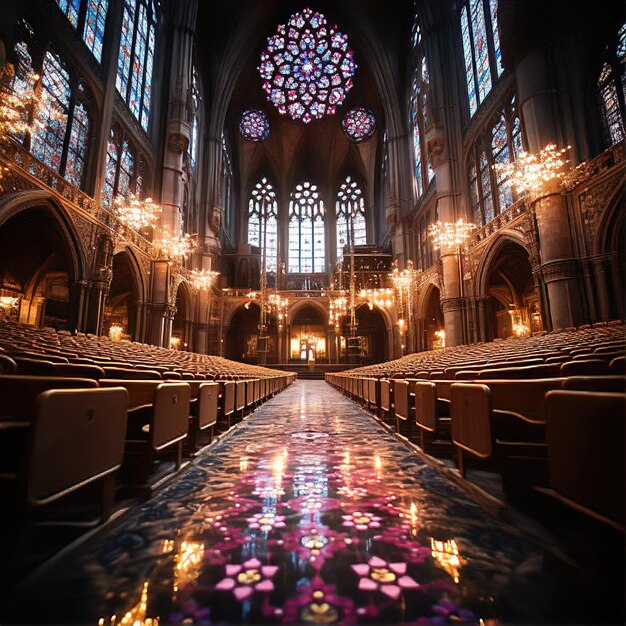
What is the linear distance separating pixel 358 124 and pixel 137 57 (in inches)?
838

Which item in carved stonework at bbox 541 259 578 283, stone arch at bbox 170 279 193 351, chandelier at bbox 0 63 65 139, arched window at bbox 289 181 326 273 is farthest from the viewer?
arched window at bbox 289 181 326 273

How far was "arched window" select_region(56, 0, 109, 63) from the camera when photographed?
496 inches

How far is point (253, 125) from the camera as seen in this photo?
107 feet

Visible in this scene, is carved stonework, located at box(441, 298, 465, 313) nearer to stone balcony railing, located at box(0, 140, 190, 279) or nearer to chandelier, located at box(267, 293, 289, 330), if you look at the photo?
chandelier, located at box(267, 293, 289, 330)

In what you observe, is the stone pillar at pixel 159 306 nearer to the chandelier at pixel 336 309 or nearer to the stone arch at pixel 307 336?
the chandelier at pixel 336 309

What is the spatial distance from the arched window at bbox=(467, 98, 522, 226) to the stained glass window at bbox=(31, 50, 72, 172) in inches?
665

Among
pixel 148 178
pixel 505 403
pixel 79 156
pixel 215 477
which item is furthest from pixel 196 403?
pixel 148 178

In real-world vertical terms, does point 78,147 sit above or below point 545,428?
above

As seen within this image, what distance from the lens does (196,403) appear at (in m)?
3.24

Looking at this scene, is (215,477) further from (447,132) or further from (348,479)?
(447,132)

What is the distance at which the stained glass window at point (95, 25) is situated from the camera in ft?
44.3

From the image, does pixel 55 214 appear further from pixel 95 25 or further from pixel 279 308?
pixel 279 308

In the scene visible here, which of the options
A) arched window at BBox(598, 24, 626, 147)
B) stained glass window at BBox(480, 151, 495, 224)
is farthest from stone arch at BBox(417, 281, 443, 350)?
arched window at BBox(598, 24, 626, 147)

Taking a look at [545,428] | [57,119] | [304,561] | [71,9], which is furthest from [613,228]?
[71,9]
